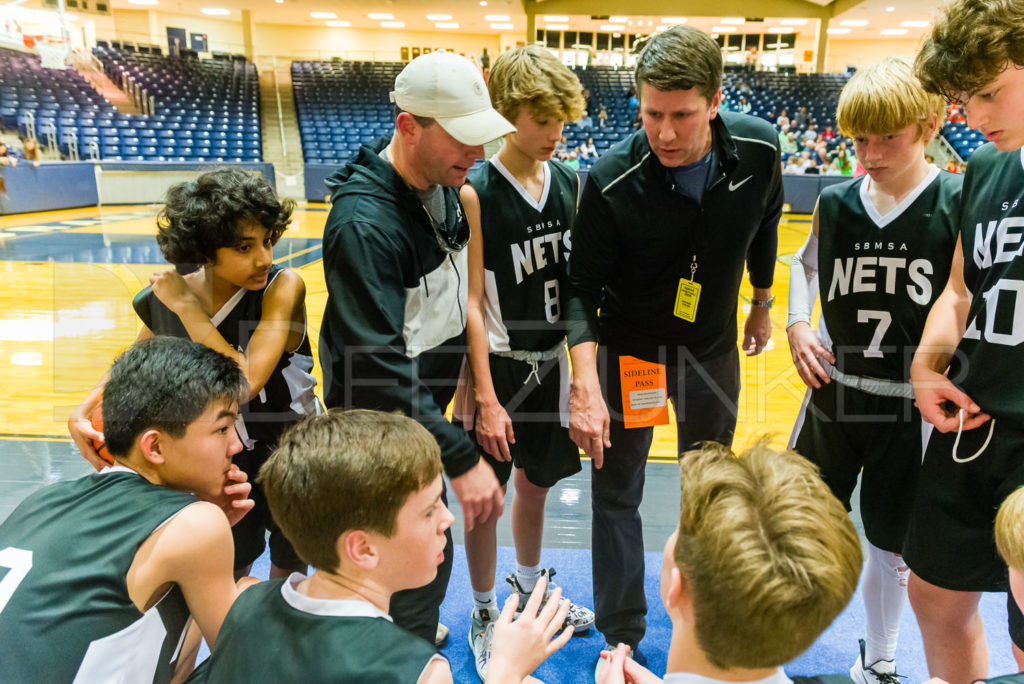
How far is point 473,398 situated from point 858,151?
132 cm

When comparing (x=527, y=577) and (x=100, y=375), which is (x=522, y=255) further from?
(x=100, y=375)

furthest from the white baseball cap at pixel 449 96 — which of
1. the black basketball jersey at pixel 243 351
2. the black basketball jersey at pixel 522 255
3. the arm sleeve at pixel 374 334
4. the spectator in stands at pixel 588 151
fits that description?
the spectator in stands at pixel 588 151

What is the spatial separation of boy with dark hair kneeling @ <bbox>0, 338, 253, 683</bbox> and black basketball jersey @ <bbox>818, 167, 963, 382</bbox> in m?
1.66

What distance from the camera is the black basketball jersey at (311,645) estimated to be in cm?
105

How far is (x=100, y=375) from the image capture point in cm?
463

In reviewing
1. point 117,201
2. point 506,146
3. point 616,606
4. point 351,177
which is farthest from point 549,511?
point 117,201

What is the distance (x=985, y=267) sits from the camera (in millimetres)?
1534

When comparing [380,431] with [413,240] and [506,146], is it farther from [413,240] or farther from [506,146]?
[506,146]

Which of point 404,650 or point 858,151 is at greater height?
point 858,151

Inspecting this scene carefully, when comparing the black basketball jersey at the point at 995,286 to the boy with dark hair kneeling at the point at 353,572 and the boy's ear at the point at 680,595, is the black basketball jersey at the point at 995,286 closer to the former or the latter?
the boy's ear at the point at 680,595

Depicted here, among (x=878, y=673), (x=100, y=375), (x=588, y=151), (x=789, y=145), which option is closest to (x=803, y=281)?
(x=878, y=673)

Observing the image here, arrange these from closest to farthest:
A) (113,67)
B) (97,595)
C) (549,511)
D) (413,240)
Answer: (97,595), (413,240), (549,511), (113,67)

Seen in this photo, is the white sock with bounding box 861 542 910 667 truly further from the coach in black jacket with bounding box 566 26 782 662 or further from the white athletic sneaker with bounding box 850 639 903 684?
the coach in black jacket with bounding box 566 26 782 662

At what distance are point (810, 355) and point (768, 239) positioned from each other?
18.0 inches
